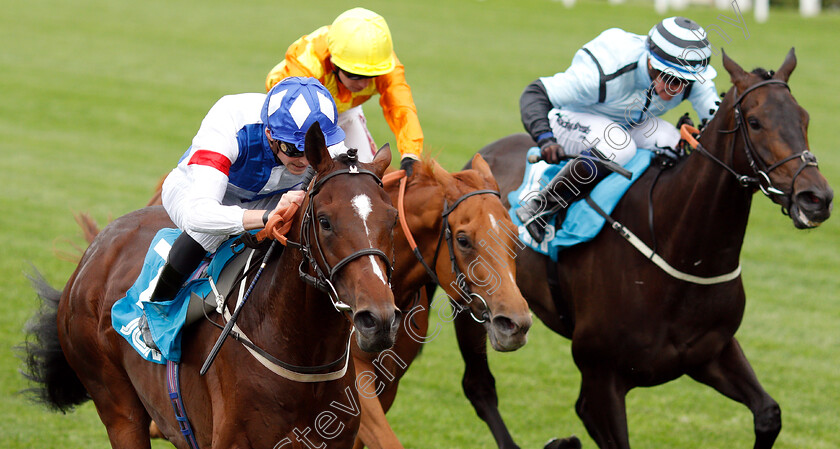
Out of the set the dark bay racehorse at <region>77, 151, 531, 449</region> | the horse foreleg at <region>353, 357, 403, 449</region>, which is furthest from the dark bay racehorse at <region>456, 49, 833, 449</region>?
the horse foreleg at <region>353, 357, 403, 449</region>

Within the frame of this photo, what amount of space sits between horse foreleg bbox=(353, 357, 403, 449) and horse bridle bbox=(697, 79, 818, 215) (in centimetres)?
192

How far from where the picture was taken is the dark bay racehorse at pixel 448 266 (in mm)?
3736

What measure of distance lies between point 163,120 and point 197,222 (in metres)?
12.9

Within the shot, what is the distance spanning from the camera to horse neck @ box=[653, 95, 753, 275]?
446 cm

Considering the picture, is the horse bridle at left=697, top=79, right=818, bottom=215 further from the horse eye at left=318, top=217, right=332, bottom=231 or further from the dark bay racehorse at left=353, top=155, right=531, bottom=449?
the horse eye at left=318, top=217, right=332, bottom=231

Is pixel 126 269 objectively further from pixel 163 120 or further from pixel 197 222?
pixel 163 120

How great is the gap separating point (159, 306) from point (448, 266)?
3.86 feet

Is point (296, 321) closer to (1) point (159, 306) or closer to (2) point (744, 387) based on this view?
(1) point (159, 306)

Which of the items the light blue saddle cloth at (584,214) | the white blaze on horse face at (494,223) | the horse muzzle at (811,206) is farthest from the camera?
the light blue saddle cloth at (584,214)

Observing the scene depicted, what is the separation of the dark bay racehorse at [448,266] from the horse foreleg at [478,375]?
1.28m

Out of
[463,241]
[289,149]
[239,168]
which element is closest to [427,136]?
[463,241]

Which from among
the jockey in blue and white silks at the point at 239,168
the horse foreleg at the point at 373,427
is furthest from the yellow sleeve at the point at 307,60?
the horse foreleg at the point at 373,427

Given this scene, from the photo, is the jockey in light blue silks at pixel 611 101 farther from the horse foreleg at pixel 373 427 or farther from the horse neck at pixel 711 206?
the horse foreleg at pixel 373 427

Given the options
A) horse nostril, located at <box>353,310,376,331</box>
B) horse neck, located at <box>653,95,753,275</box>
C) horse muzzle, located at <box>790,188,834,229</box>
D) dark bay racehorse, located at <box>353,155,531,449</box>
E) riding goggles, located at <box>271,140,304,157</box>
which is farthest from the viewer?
horse neck, located at <box>653,95,753,275</box>
